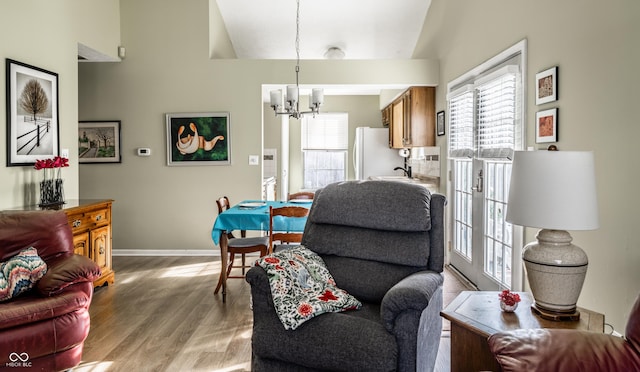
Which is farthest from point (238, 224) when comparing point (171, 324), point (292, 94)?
point (292, 94)

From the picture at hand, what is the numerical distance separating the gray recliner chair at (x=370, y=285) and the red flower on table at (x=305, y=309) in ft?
0.16

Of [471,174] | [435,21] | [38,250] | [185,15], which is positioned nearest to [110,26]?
[185,15]

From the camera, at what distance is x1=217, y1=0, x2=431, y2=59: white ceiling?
18.9 feet

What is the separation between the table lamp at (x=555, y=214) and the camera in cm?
179

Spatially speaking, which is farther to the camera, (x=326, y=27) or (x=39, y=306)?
(x=326, y=27)

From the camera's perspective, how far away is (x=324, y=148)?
896cm

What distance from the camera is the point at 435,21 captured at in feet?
18.1

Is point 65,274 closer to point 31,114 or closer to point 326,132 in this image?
point 31,114

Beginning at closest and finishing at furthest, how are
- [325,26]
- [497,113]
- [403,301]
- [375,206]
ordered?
[403,301] → [375,206] → [497,113] → [325,26]

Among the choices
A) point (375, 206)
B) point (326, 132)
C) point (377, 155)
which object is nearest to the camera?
point (375, 206)

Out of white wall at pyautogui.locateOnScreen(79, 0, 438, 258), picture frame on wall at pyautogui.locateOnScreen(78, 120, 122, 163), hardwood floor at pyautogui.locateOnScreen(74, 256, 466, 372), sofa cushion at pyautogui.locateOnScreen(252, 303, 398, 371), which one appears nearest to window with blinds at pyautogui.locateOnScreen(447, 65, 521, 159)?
white wall at pyautogui.locateOnScreen(79, 0, 438, 258)

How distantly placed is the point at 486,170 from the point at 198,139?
11.2 ft

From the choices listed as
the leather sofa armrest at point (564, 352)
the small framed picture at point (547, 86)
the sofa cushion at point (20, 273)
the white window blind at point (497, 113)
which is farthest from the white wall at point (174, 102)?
the leather sofa armrest at point (564, 352)

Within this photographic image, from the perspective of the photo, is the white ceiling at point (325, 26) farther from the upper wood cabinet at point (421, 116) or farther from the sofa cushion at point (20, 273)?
the sofa cushion at point (20, 273)
